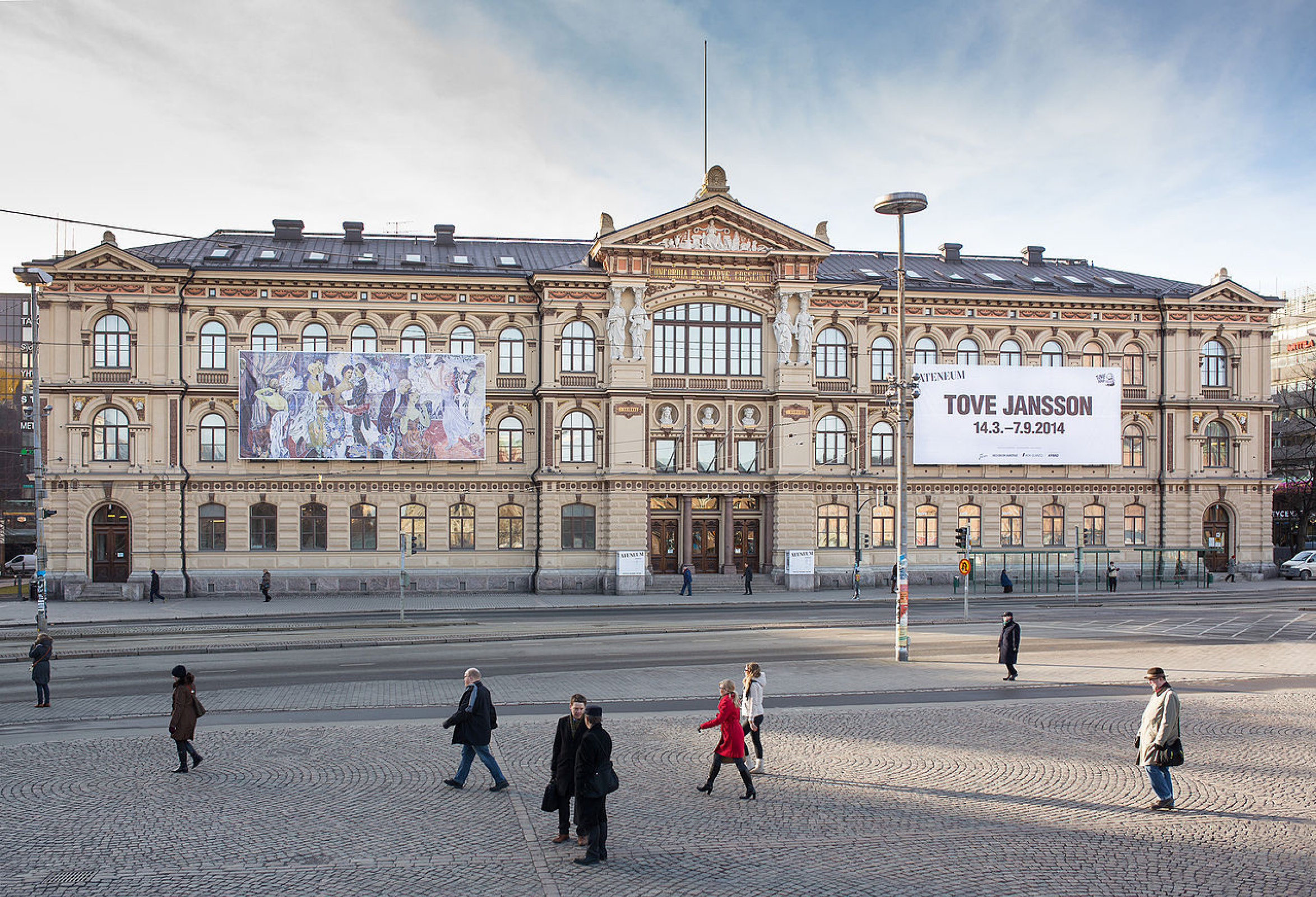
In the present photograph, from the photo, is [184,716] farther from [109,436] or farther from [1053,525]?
[1053,525]

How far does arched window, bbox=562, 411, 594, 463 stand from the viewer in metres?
48.8

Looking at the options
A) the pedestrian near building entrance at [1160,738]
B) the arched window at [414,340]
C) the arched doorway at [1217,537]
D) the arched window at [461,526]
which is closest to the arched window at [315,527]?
the arched window at [461,526]

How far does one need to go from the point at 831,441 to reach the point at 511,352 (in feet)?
58.7

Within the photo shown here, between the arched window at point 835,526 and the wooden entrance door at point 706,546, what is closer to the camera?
the wooden entrance door at point 706,546

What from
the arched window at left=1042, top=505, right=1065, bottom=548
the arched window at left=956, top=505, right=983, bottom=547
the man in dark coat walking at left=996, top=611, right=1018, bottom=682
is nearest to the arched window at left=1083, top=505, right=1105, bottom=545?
the arched window at left=1042, top=505, right=1065, bottom=548

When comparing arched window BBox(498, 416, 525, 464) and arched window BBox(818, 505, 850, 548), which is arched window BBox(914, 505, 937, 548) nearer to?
arched window BBox(818, 505, 850, 548)

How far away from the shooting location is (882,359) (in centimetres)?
5212

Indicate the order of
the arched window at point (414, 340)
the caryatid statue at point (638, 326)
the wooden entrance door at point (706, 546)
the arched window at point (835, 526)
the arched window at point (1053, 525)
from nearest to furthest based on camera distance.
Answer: the caryatid statue at point (638, 326) < the arched window at point (414, 340) < the wooden entrance door at point (706, 546) < the arched window at point (835, 526) < the arched window at point (1053, 525)

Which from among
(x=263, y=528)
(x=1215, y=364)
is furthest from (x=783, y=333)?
(x=263, y=528)

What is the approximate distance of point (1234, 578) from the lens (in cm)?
5453

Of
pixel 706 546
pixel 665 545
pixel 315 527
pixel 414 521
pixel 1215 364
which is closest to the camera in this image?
pixel 315 527

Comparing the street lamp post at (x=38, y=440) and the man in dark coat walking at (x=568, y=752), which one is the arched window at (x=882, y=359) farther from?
the man in dark coat walking at (x=568, y=752)

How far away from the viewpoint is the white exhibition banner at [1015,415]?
5166 cm

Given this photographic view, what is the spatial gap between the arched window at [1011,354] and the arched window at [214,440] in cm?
4181
